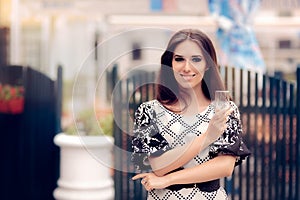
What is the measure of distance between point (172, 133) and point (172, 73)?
201 millimetres

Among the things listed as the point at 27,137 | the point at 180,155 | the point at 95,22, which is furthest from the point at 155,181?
the point at 95,22

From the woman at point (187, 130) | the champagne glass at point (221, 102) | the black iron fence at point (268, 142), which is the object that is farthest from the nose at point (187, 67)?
the black iron fence at point (268, 142)

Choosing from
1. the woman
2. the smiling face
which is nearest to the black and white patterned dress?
the woman

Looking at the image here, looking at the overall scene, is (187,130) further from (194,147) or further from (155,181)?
(155,181)

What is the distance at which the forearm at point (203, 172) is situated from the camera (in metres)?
1.81

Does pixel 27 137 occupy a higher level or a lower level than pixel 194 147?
lower

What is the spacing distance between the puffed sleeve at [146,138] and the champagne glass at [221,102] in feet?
0.55

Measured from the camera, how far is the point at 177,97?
1.90m

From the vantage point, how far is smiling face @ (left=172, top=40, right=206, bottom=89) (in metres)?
→ 1.86

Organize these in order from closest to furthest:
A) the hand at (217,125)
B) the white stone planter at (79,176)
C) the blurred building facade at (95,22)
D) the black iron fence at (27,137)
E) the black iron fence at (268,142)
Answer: the hand at (217,125)
the black iron fence at (268,142)
the black iron fence at (27,137)
the white stone planter at (79,176)
the blurred building facade at (95,22)

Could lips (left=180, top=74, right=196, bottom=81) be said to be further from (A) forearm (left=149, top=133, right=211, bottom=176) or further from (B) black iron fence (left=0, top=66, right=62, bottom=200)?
(B) black iron fence (left=0, top=66, right=62, bottom=200)

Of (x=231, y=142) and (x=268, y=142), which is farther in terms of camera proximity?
(x=268, y=142)

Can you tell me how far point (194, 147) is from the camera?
1.80 meters

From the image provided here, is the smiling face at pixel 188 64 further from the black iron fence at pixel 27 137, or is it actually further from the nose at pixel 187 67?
the black iron fence at pixel 27 137
